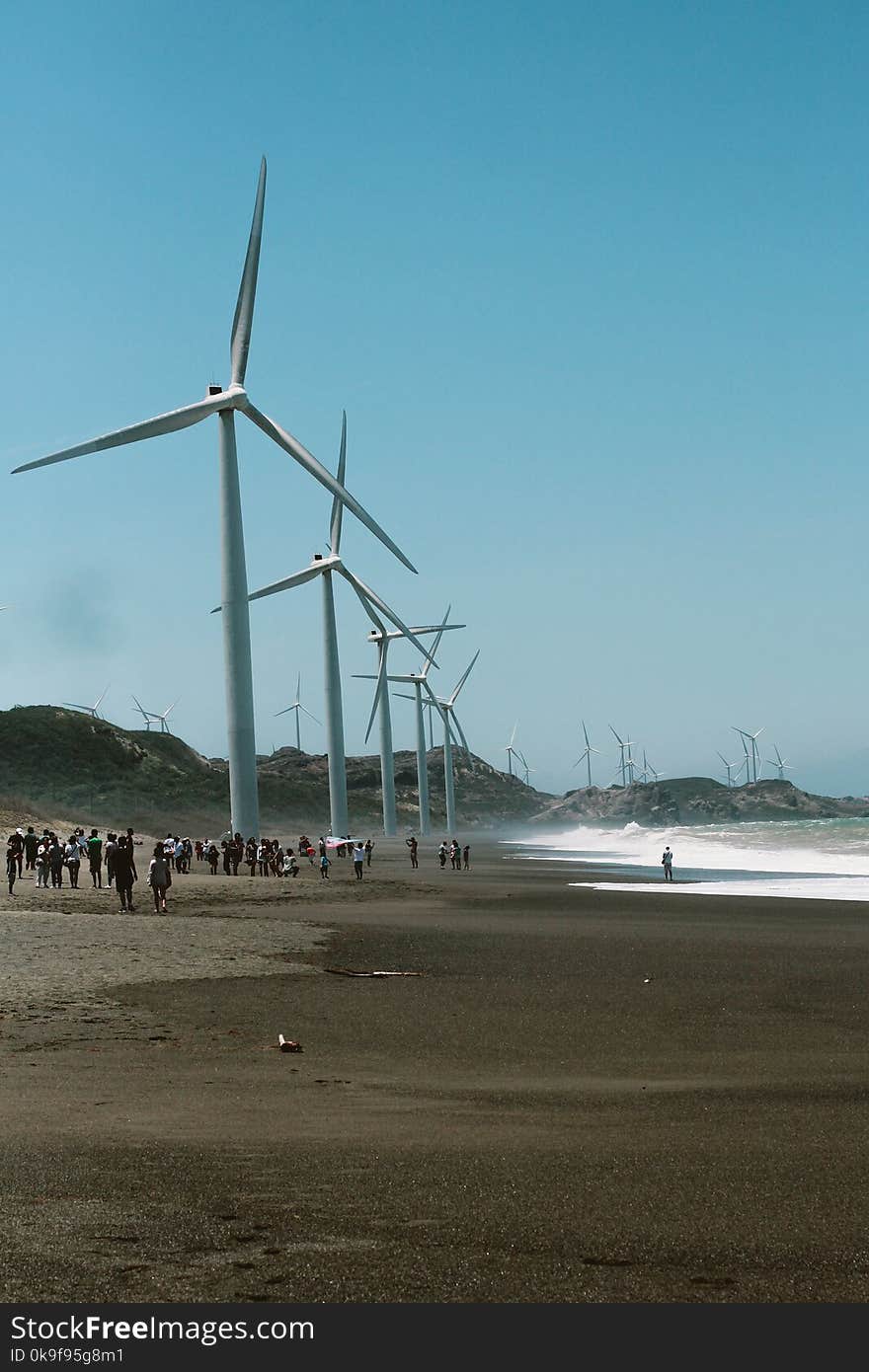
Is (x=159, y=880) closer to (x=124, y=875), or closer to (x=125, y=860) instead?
(x=124, y=875)

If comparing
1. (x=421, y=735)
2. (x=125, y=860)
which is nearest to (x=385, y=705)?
(x=421, y=735)

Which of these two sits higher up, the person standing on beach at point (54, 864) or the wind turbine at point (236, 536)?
the wind turbine at point (236, 536)

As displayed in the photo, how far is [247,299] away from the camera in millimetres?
59625

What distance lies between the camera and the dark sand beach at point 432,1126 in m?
5.65

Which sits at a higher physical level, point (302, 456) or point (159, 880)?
point (302, 456)

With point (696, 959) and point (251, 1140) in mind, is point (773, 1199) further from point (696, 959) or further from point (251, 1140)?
point (696, 959)

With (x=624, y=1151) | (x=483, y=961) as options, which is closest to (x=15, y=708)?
(x=483, y=961)

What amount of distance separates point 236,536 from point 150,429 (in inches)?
250

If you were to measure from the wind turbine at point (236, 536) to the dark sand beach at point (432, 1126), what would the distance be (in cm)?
3390

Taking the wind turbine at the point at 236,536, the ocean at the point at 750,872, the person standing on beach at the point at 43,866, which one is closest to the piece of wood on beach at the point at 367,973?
the person standing on beach at the point at 43,866

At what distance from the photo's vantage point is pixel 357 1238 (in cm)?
601

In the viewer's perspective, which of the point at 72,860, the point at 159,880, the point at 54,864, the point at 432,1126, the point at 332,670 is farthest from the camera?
the point at 332,670

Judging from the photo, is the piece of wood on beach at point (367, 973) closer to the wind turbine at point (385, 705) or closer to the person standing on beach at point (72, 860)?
the person standing on beach at point (72, 860)

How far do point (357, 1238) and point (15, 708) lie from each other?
7193 inches
